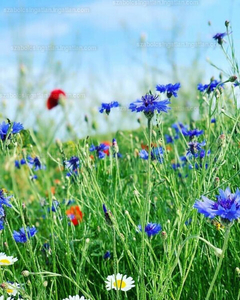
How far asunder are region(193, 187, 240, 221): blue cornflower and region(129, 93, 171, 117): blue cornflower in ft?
0.88

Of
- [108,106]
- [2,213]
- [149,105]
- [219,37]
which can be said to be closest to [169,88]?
[108,106]

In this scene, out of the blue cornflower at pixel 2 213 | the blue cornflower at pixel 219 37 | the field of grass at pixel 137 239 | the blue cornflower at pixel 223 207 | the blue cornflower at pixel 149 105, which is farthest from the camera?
the blue cornflower at pixel 219 37

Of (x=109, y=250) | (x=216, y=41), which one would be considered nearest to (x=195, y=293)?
(x=109, y=250)

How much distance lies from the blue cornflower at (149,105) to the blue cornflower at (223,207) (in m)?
0.27

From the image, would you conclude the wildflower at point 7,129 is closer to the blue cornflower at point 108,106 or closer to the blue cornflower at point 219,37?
the blue cornflower at point 108,106

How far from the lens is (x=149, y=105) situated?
1.22m

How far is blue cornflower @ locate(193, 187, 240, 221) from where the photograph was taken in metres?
1.04

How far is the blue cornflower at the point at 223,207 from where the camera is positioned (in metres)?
1.04

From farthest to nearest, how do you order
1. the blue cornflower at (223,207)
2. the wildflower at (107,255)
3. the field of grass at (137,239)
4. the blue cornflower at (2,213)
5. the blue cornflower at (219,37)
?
the blue cornflower at (219,37), the wildflower at (107,255), the blue cornflower at (2,213), the field of grass at (137,239), the blue cornflower at (223,207)

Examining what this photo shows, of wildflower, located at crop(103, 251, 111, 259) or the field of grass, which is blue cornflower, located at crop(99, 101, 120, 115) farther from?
wildflower, located at crop(103, 251, 111, 259)

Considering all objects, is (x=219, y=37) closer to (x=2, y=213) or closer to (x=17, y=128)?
(x=17, y=128)

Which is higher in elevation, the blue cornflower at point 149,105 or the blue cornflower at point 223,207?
the blue cornflower at point 149,105

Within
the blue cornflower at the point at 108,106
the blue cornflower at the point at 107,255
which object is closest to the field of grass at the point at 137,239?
the blue cornflower at the point at 107,255

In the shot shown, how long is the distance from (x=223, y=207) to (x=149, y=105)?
324 millimetres
